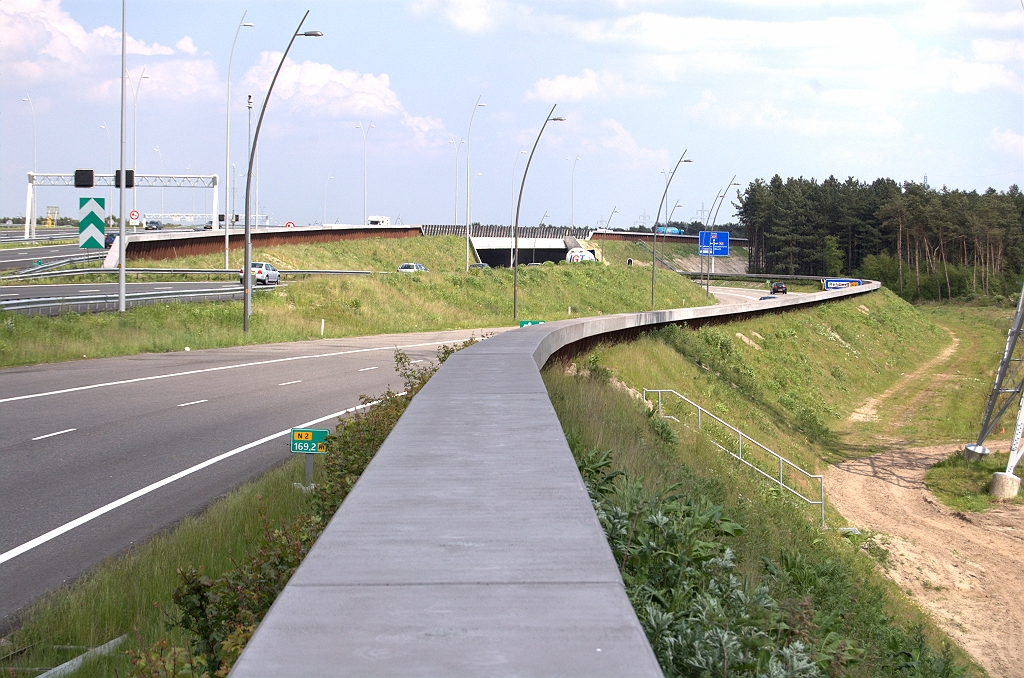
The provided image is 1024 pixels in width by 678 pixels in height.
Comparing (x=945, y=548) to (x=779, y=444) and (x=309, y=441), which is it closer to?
(x=779, y=444)

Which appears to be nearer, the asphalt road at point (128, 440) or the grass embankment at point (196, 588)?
the grass embankment at point (196, 588)

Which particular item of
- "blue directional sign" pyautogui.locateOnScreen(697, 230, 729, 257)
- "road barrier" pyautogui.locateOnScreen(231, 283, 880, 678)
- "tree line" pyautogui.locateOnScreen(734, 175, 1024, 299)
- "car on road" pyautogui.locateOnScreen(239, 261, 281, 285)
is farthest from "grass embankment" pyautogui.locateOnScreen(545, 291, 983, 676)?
"tree line" pyautogui.locateOnScreen(734, 175, 1024, 299)

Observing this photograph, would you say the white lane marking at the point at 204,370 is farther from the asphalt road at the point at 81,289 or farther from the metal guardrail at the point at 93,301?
the asphalt road at the point at 81,289

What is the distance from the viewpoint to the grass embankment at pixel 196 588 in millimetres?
5078

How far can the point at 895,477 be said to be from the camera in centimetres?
3012

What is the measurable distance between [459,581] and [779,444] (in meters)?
29.1

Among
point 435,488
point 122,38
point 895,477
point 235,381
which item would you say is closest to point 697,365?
point 895,477

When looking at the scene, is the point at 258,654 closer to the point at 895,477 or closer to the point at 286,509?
the point at 286,509

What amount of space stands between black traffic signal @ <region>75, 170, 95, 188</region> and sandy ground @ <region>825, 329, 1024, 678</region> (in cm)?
2331

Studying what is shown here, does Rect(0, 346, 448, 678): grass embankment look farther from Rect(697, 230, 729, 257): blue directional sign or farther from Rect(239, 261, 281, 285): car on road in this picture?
Rect(697, 230, 729, 257): blue directional sign

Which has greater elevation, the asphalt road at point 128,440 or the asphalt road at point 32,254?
the asphalt road at point 32,254

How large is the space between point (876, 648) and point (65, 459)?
1005cm

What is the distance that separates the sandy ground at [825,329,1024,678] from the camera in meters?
17.8

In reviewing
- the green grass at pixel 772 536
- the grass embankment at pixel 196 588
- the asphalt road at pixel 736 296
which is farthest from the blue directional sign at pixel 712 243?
the grass embankment at pixel 196 588
